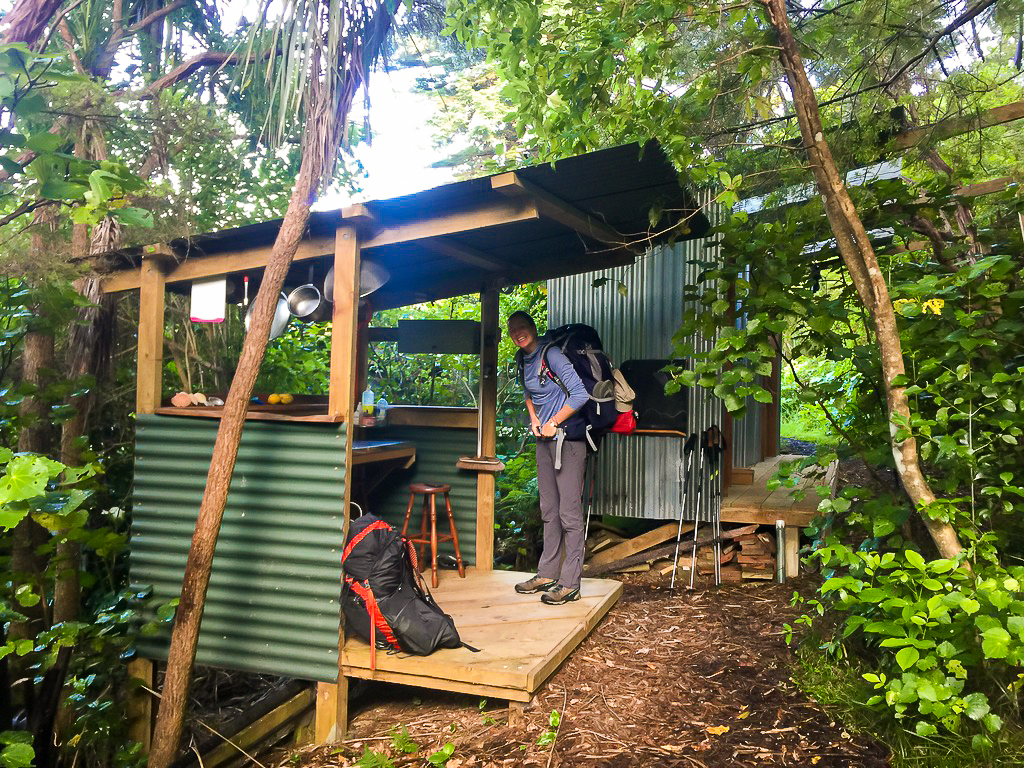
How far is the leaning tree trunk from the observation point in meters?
3.26

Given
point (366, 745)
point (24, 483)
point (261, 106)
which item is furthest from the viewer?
point (261, 106)

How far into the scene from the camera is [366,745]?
4.25 metres

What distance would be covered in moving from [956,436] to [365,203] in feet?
10.6

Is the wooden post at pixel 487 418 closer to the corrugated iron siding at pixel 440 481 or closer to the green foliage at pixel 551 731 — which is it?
the corrugated iron siding at pixel 440 481

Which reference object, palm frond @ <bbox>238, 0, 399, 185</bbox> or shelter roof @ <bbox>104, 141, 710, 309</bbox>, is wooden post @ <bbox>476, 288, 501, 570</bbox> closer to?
shelter roof @ <bbox>104, 141, 710, 309</bbox>

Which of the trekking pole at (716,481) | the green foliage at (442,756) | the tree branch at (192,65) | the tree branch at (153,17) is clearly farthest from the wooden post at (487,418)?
the tree branch at (153,17)

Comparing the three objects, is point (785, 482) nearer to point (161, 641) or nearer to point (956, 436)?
point (956, 436)

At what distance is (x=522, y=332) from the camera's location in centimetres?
551

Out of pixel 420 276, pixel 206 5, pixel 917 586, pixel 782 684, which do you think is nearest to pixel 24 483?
pixel 917 586

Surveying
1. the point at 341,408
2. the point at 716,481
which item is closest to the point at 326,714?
the point at 341,408

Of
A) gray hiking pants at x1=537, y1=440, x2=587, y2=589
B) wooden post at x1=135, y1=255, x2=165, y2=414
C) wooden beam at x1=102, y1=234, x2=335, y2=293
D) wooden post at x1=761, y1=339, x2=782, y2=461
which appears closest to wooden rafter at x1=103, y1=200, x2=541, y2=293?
wooden beam at x1=102, y1=234, x2=335, y2=293

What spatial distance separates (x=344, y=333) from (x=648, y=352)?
3748 mm

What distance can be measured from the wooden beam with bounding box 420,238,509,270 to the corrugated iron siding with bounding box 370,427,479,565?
1.57 metres

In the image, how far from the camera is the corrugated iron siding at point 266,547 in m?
4.49
